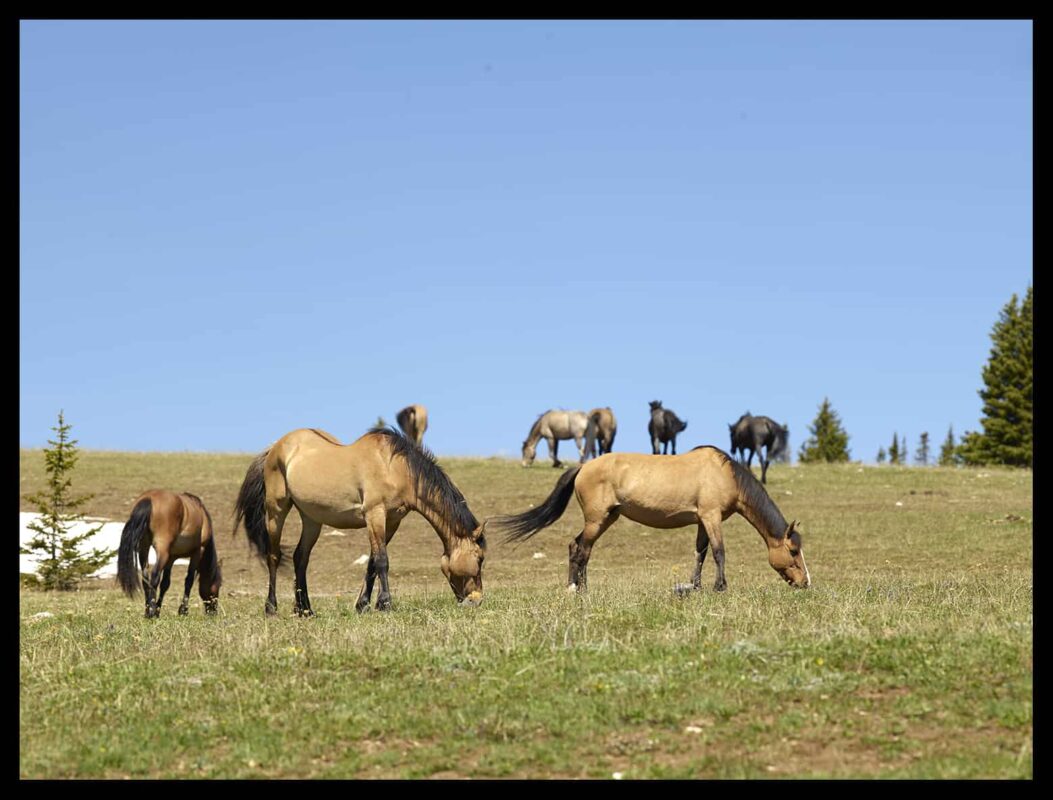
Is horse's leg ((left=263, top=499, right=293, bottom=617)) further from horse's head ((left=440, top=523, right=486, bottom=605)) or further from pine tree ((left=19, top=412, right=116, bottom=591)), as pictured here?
pine tree ((left=19, top=412, right=116, bottom=591))

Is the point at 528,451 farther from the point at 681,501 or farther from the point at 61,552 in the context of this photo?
→ the point at 681,501

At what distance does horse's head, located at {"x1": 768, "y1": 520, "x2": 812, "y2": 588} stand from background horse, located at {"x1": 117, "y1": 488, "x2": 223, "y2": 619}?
818 cm

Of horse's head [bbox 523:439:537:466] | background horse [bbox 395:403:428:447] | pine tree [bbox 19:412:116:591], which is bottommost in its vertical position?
pine tree [bbox 19:412:116:591]

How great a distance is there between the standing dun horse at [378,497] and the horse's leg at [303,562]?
0.05 ft

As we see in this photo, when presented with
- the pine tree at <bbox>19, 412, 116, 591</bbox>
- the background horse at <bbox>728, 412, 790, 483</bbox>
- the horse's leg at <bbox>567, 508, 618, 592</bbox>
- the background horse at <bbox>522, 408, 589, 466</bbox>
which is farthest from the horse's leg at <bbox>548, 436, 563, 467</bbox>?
the horse's leg at <bbox>567, 508, 618, 592</bbox>

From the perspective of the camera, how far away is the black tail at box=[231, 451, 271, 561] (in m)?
16.7

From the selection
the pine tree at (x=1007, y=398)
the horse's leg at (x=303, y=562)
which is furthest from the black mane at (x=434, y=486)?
the pine tree at (x=1007, y=398)

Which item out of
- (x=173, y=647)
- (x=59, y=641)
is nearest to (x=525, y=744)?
(x=173, y=647)

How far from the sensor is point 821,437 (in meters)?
85.7

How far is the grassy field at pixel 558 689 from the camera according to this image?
8.25 m

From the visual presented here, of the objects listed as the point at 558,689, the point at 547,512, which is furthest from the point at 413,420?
the point at 558,689

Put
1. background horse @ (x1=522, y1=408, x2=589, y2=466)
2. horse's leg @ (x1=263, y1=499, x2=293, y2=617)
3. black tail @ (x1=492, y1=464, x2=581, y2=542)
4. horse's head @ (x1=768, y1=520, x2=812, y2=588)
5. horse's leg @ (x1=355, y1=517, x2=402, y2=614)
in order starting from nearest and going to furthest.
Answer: horse's leg @ (x1=355, y1=517, x2=402, y2=614), horse's leg @ (x1=263, y1=499, x2=293, y2=617), horse's head @ (x1=768, y1=520, x2=812, y2=588), black tail @ (x1=492, y1=464, x2=581, y2=542), background horse @ (x1=522, y1=408, x2=589, y2=466)

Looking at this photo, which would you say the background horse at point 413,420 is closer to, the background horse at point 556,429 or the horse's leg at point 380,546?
the background horse at point 556,429
